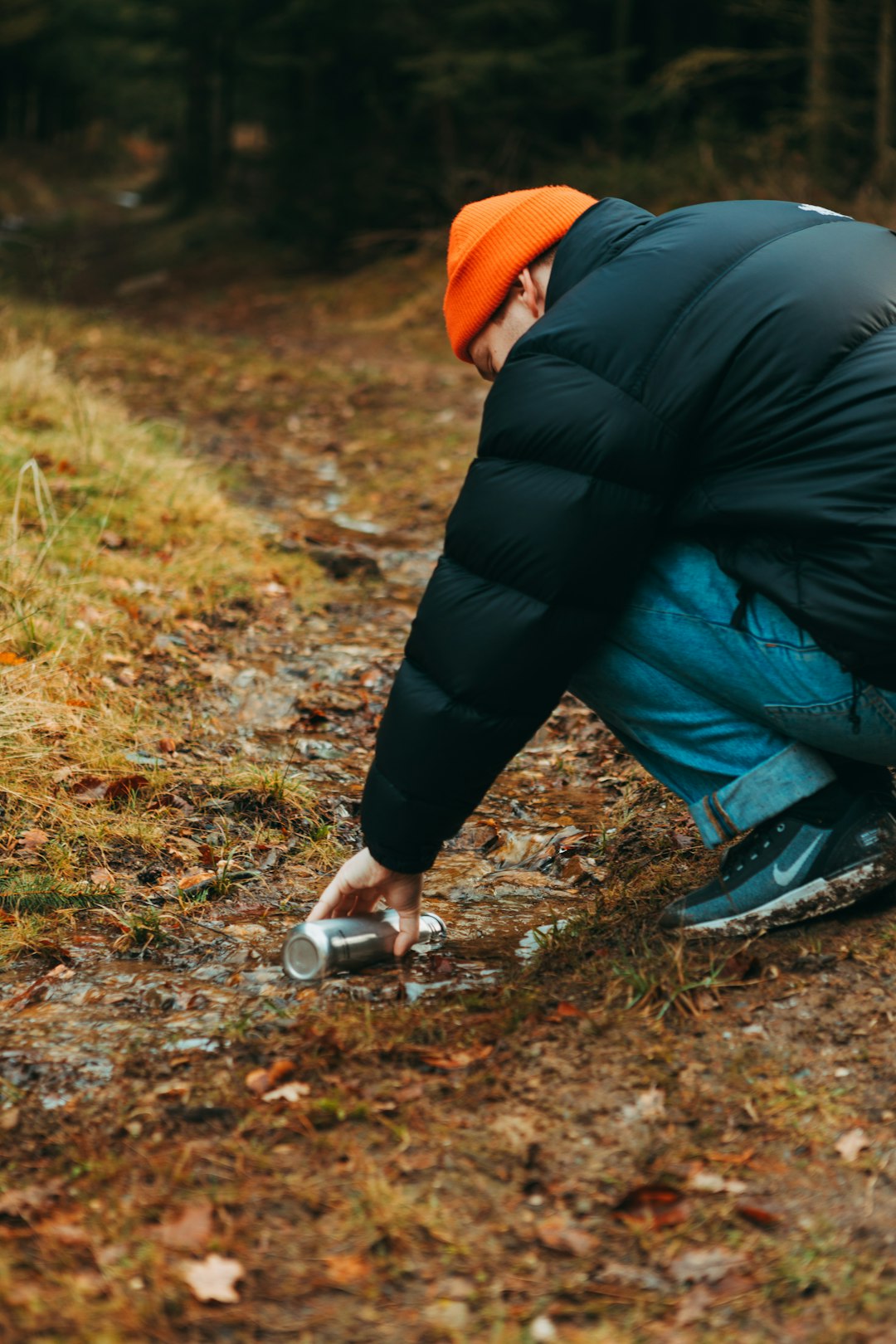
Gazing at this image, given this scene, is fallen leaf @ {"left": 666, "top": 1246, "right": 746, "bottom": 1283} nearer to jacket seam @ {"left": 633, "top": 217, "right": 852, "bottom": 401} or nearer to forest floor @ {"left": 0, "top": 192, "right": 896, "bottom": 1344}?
forest floor @ {"left": 0, "top": 192, "right": 896, "bottom": 1344}

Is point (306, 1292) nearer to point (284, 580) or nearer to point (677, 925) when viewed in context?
point (677, 925)

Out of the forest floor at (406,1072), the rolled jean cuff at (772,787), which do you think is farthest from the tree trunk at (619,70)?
the rolled jean cuff at (772,787)

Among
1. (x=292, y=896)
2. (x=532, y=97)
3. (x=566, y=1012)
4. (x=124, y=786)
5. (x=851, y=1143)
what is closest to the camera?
(x=851, y=1143)

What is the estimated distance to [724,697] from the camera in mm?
2465

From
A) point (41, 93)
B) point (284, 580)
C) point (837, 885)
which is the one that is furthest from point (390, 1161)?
point (41, 93)

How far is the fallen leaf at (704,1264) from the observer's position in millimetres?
1738

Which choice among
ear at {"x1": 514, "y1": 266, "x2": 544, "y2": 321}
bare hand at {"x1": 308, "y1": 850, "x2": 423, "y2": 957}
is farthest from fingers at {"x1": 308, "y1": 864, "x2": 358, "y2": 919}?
ear at {"x1": 514, "y1": 266, "x2": 544, "y2": 321}

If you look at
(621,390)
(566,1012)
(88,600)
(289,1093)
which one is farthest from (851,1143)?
(88,600)

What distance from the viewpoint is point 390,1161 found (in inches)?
77.8

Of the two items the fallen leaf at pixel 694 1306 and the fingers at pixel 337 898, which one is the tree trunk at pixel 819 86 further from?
the fallen leaf at pixel 694 1306

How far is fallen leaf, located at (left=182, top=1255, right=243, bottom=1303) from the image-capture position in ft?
5.60

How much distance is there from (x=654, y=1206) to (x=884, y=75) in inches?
540

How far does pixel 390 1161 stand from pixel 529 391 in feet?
4.46

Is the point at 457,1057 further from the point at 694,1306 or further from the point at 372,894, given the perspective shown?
the point at 694,1306
